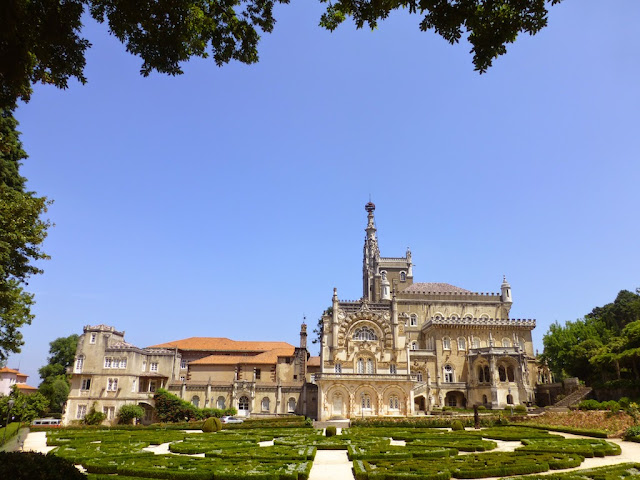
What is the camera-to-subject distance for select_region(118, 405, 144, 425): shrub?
1759 inches

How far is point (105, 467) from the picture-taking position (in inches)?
656

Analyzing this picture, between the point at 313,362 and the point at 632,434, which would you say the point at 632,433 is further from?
the point at 313,362

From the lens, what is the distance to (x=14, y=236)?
67.6ft

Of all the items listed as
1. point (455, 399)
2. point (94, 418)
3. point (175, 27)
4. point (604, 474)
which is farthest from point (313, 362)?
point (175, 27)

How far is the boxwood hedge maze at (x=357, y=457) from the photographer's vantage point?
49.3 ft

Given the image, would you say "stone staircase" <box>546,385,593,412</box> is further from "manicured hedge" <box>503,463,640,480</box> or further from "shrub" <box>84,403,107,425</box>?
"shrub" <box>84,403,107,425</box>

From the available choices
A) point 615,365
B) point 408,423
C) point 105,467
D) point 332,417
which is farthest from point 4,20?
point 615,365

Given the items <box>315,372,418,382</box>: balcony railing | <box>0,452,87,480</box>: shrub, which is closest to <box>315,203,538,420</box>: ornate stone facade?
<box>315,372,418,382</box>: balcony railing

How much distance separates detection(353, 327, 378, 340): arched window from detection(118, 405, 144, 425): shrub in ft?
79.4

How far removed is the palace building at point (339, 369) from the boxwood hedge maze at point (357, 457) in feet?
70.3

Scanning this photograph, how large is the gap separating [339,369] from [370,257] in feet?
106

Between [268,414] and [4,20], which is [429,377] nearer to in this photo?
[268,414]

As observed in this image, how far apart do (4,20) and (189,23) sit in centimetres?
301

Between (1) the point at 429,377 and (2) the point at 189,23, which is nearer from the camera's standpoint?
(2) the point at 189,23
